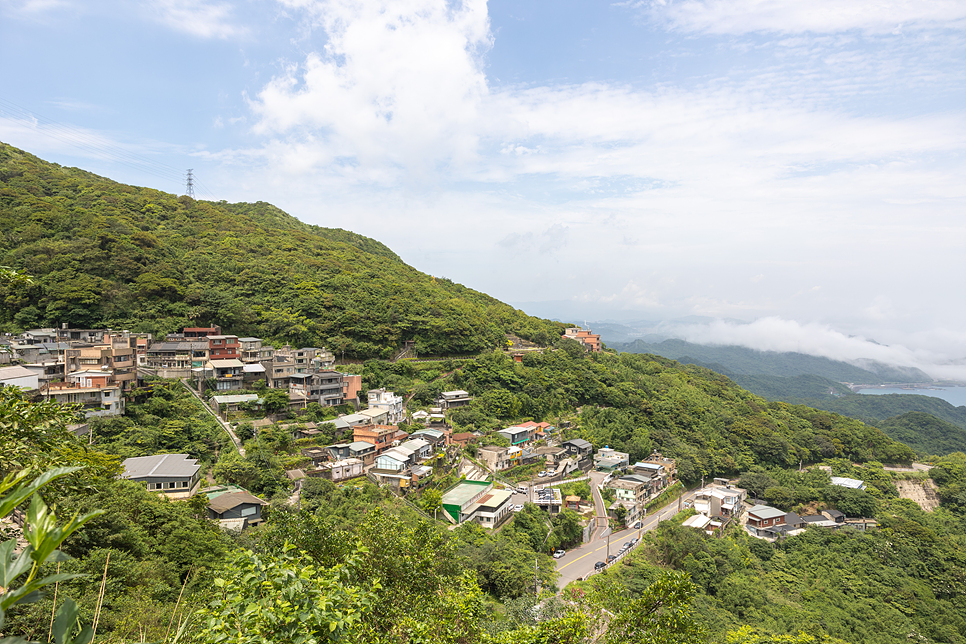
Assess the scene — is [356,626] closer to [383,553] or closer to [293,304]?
[383,553]

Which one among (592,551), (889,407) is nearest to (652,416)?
(592,551)

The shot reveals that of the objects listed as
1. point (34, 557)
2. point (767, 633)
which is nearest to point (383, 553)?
point (34, 557)

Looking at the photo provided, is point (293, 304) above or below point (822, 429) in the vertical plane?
above

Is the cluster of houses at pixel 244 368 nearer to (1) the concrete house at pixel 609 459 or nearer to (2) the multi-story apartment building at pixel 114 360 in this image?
(2) the multi-story apartment building at pixel 114 360

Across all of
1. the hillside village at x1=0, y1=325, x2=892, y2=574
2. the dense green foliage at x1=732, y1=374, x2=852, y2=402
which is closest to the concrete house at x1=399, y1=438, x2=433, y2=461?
the hillside village at x1=0, y1=325, x2=892, y2=574

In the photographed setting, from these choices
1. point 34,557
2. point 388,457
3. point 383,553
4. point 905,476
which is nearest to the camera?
point 34,557

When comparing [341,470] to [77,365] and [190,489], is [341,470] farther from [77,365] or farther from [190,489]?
[77,365]
